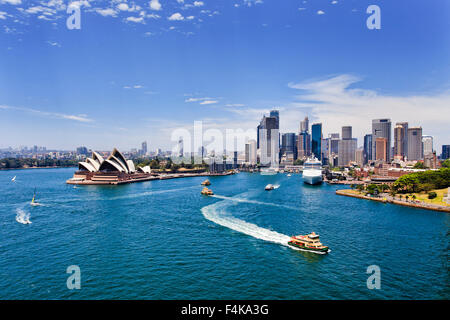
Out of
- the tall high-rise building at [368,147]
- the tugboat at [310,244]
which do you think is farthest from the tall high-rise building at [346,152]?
the tugboat at [310,244]

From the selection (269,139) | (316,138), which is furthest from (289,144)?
(269,139)

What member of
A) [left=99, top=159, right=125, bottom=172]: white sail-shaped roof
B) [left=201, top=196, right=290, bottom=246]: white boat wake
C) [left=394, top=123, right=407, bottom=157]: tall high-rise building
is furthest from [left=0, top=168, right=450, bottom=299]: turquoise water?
[left=394, top=123, right=407, bottom=157]: tall high-rise building

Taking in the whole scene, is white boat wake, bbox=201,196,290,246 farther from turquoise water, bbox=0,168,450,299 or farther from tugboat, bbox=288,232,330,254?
tugboat, bbox=288,232,330,254
